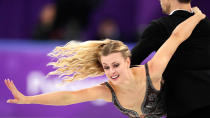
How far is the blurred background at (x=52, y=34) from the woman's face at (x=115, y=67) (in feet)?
8.43

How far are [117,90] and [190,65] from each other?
2.14 feet

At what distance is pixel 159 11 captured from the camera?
7.90 meters

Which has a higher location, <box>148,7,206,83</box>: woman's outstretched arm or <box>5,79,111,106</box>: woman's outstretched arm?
<box>148,7,206,83</box>: woman's outstretched arm

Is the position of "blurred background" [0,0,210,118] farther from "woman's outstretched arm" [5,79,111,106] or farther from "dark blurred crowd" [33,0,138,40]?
"woman's outstretched arm" [5,79,111,106]

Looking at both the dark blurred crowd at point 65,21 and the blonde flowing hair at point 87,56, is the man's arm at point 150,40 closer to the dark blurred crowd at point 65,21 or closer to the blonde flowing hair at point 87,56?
the blonde flowing hair at point 87,56

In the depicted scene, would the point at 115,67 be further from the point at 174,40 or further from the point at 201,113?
the point at 201,113

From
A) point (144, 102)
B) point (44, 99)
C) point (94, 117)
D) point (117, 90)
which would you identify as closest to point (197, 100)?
point (144, 102)

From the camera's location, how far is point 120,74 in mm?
3258

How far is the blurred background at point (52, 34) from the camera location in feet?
20.3

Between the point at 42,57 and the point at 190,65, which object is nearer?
the point at 190,65

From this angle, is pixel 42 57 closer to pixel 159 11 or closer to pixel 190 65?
pixel 159 11

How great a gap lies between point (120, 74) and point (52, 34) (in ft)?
14.9

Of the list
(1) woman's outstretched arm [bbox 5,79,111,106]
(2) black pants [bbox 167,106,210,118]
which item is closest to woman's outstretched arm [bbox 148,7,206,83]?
(2) black pants [bbox 167,106,210,118]

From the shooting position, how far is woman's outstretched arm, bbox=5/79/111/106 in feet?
10.6
